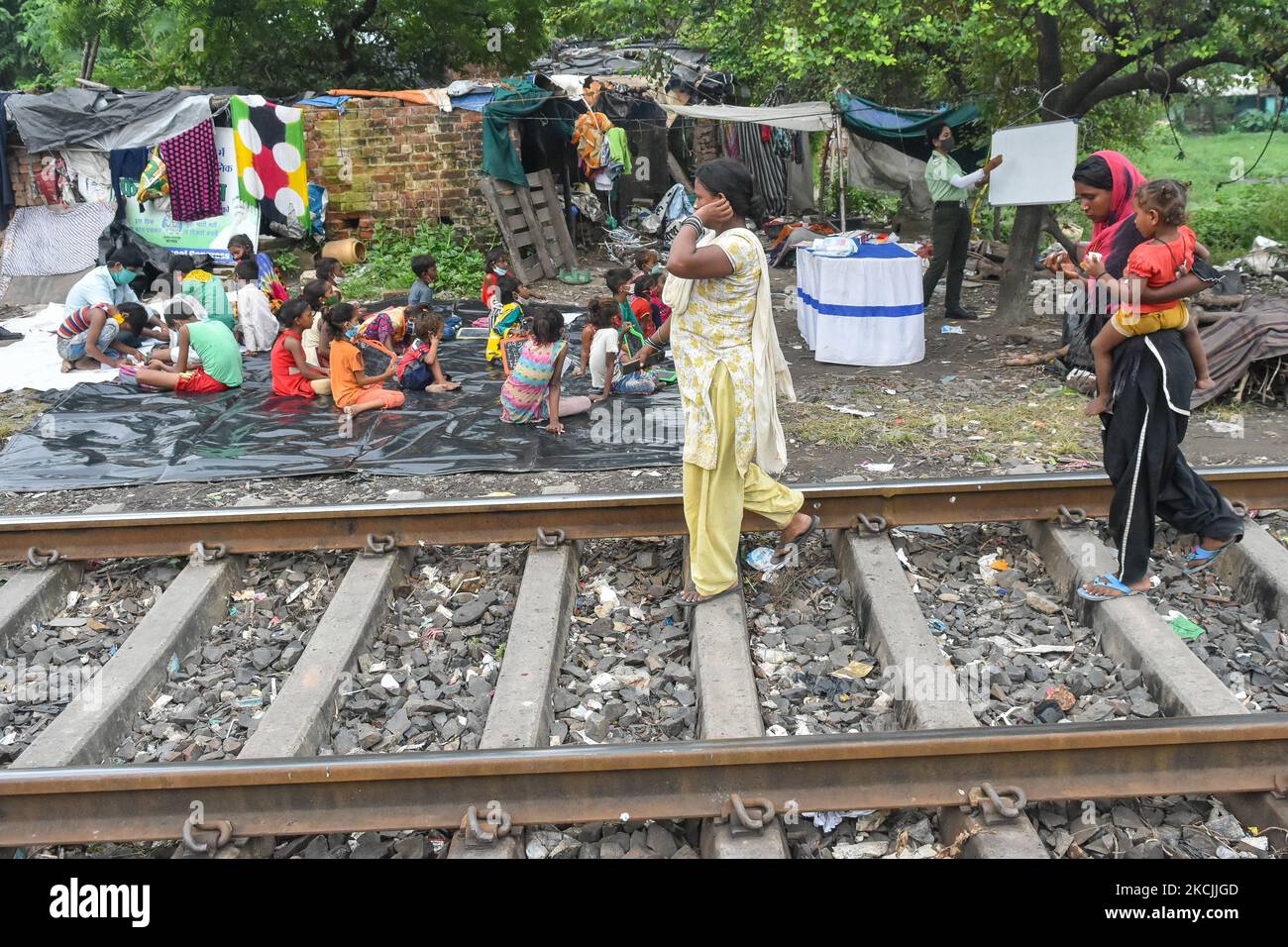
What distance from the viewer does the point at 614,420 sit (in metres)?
7.64

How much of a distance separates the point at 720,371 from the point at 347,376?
4.36 meters

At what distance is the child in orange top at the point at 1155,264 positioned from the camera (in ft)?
12.9

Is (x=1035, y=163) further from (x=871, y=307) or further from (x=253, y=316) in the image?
(x=253, y=316)

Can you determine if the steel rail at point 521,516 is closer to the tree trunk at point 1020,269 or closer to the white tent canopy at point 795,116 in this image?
the tree trunk at point 1020,269

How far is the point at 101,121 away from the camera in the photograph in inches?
521

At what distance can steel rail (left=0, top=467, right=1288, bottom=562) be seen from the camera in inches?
196

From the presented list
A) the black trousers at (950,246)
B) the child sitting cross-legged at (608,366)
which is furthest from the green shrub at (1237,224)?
the child sitting cross-legged at (608,366)

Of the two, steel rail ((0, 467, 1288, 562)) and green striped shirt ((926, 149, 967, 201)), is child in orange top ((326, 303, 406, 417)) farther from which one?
green striped shirt ((926, 149, 967, 201))

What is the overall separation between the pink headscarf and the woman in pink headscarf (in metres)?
0.03

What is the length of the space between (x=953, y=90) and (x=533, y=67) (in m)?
9.35

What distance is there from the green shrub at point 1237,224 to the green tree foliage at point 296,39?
1165cm

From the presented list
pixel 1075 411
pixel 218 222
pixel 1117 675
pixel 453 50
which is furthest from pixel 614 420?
pixel 453 50

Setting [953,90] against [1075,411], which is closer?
[1075,411]
